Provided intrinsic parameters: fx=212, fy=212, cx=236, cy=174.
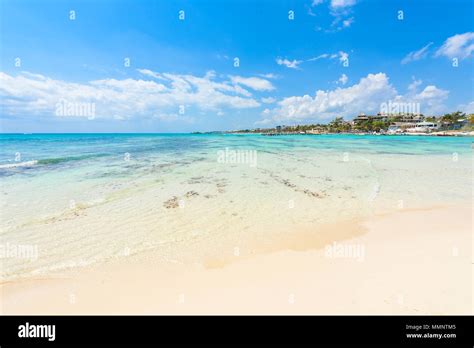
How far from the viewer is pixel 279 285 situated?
14.7ft

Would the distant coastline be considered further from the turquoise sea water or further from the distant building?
the turquoise sea water

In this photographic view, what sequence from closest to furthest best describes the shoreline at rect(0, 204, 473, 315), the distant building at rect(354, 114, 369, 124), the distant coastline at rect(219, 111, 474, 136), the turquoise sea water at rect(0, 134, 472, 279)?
the shoreline at rect(0, 204, 473, 315)
the turquoise sea water at rect(0, 134, 472, 279)
the distant coastline at rect(219, 111, 474, 136)
the distant building at rect(354, 114, 369, 124)

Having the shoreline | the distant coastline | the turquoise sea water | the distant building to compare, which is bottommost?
the shoreline

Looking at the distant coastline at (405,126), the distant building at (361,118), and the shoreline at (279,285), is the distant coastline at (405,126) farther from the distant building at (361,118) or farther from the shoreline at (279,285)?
the shoreline at (279,285)

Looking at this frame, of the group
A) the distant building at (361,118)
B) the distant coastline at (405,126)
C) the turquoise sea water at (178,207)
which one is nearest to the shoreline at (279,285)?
the turquoise sea water at (178,207)

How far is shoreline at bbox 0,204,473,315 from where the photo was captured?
3.90 meters

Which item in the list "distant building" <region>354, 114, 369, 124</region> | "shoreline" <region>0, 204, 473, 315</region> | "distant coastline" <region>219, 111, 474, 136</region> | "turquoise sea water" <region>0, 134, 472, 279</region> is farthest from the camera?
"distant building" <region>354, 114, 369, 124</region>

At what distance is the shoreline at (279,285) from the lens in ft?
12.8

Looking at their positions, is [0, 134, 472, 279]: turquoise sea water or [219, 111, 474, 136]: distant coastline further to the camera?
[219, 111, 474, 136]: distant coastline

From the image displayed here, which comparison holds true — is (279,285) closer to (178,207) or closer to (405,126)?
(178,207)

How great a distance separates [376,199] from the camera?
10406 mm

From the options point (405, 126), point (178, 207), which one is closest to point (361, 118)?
point (405, 126)

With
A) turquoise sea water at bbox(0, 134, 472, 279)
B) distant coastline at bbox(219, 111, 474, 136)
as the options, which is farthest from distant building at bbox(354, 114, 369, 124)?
turquoise sea water at bbox(0, 134, 472, 279)
